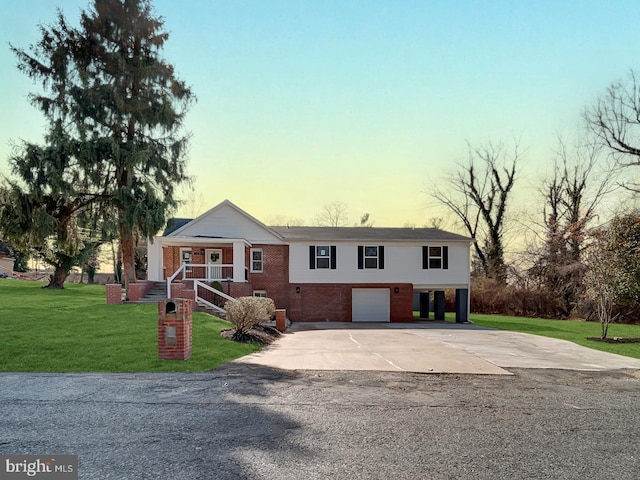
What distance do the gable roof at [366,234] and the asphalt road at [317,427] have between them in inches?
725

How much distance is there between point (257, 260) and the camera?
27172 mm

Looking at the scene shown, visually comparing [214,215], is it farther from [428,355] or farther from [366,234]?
[428,355]

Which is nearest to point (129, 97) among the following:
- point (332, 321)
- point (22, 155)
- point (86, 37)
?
point (86, 37)

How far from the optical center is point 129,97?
24.5 m

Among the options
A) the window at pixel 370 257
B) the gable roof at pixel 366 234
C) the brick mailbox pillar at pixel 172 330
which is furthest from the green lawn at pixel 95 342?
the window at pixel 370 257

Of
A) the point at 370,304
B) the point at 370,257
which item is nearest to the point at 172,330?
the point at 370,257

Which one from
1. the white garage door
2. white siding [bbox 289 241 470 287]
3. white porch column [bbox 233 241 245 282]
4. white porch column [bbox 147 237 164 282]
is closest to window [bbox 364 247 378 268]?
white siding [bbox 289 241 470 287]

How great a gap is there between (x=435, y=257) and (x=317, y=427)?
23.1m

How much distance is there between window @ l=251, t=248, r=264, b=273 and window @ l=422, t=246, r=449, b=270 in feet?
30.4

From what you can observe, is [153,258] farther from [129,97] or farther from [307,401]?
[307,401]

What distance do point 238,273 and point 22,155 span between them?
11668 millimetres

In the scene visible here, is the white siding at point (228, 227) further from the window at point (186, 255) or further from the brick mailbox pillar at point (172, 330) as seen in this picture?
the brick mailbox pillar at point (172, 330)

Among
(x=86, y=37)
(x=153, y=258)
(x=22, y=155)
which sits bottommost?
(x=153, y=258)

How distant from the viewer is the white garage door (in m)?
27.8
